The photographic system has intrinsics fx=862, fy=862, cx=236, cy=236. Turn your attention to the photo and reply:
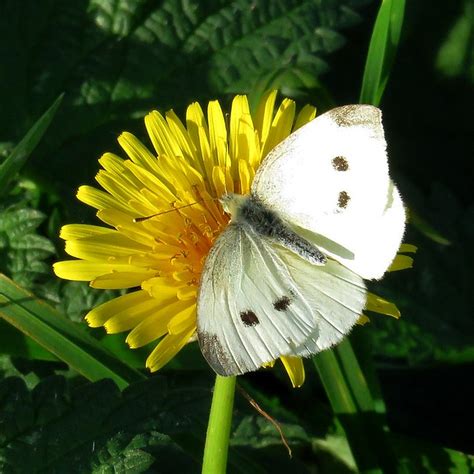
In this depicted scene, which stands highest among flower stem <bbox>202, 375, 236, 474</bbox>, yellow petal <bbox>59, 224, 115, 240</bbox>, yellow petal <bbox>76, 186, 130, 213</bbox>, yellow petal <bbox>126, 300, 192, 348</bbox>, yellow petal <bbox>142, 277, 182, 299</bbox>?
yellow petal <bbox>76, 186, 130, 213</bbox>

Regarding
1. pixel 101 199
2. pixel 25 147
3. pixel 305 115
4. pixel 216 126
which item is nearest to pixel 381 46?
pixel 305 115

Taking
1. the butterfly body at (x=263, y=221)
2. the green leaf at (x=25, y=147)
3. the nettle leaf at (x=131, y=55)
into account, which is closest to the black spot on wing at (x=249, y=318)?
the butterfly body at (x=263, y=221)

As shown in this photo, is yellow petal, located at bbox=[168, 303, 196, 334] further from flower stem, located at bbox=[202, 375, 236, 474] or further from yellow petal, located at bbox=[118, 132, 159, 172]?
yellow petal, located at bbox=[118, 132, 159, 172]

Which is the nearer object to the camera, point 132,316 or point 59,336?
point 132,316

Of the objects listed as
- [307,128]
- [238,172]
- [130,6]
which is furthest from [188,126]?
[130,6]

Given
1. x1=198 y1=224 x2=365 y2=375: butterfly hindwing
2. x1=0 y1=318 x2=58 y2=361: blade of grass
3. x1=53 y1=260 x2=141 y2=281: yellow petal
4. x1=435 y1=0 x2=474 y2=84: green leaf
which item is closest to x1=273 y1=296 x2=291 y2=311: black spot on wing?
x1=198 y1=224 x2=365 y2=375: butterfly hindwing

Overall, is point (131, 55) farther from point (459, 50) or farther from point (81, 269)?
point (459, 50)

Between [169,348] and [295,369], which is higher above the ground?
[169,348]

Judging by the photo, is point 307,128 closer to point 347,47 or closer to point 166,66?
point 166,66
